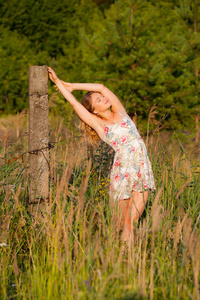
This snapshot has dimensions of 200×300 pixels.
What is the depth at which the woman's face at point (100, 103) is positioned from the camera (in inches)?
127


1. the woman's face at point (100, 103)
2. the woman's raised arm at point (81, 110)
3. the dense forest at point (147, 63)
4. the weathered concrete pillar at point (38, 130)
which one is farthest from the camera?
the dense forest at point (147, 63)

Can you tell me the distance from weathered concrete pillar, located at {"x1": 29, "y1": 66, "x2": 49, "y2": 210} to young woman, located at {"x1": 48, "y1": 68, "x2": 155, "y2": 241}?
0.54 ft

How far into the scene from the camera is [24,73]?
44.3ft

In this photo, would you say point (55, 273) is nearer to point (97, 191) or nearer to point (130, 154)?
point (97, 191)

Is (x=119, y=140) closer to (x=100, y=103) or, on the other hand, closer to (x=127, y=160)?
(x=127, y=160)

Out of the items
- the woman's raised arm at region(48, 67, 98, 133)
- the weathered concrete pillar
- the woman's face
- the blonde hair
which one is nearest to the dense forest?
the blonde hair

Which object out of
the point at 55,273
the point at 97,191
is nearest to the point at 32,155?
the point at 97,191

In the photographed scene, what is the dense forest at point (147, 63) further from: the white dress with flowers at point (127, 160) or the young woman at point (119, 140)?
the white dress with flowers at point (127, 160)

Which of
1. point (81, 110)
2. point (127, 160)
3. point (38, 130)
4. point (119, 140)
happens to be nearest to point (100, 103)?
point (81, 110)

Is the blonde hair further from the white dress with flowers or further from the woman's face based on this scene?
the white dress with flowers

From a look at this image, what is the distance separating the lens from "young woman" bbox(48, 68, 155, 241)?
116 inches

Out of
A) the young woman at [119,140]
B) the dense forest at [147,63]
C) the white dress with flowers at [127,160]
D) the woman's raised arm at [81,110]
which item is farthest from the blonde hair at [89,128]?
the dense forest at [147,63]

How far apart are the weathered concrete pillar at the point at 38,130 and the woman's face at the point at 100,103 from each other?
24.6 inches

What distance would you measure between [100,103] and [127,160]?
59cm
